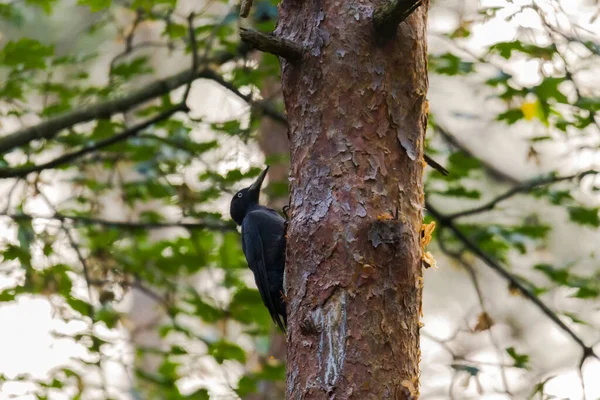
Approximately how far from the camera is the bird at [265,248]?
4156 millimetres

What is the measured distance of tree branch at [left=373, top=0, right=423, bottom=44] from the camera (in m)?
2.53

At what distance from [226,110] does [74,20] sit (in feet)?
32.6

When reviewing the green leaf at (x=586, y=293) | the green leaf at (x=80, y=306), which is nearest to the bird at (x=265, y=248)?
the green leaf at (x=80, y=306)

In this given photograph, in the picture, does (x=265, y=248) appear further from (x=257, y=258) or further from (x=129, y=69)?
(x=129, y=69)

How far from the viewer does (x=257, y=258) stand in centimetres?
436

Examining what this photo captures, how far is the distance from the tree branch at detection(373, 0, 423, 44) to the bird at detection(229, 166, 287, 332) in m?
1.60

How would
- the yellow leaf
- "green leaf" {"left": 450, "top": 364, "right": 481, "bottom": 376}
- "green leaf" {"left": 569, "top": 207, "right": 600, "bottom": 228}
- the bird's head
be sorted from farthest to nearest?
the bird's head < "green leaf" {"left": 569, "top": 207, "right": 600, "bottom": 228} < the yellow leaf < "green leaf" {"left": 450, "top": 364, "right": 481, "bottom": 376}

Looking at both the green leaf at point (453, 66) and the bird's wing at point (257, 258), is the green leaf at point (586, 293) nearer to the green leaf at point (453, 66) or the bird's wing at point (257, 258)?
the green leaf at point (453, 66)

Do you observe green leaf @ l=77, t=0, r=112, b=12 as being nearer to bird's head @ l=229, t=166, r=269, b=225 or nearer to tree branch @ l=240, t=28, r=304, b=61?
bird's head @ l=229, t=166, r=269, b=225

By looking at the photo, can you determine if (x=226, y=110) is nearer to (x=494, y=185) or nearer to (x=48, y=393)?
(x=48, y=393)

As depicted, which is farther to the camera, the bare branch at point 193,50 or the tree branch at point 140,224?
the tree branch at point 140,224

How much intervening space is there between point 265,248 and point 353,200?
6.23ft

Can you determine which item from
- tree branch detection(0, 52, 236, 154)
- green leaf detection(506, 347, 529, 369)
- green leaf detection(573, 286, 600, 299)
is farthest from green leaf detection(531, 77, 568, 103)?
tree branch detection(0, 52, 236, 154)

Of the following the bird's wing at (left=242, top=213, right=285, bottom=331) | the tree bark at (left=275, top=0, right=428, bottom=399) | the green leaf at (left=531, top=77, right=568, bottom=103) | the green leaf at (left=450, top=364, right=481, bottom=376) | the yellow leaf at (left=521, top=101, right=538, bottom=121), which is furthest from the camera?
the yellow leaf at (left=521, top=101, right=538, bottom=121)
